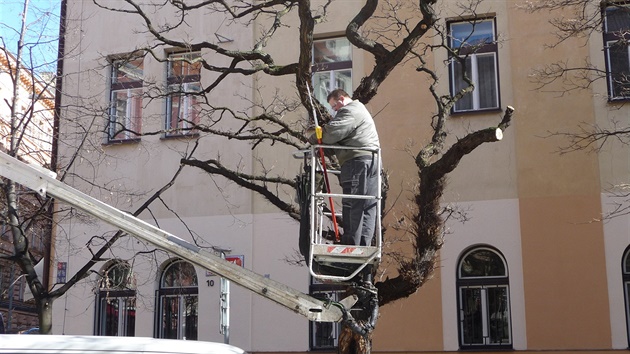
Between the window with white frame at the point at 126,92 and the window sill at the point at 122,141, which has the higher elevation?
the window with white frame at the point at 126,92

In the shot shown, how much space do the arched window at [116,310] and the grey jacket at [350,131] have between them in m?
10.9

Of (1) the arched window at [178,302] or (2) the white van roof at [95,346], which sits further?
(1) the arched window at [178,302]

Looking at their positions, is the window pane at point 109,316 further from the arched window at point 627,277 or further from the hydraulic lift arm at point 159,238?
the hydraulic lift arm at point 159,238

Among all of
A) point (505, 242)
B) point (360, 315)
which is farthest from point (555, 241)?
point (360, 315)

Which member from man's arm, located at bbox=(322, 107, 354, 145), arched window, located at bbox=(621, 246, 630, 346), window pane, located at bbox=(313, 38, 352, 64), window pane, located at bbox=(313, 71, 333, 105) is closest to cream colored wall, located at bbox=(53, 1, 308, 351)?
window pane, located at bbox=(313, 71, 333, 105)

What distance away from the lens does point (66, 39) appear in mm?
18828

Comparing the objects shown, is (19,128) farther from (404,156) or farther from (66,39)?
(404,156)

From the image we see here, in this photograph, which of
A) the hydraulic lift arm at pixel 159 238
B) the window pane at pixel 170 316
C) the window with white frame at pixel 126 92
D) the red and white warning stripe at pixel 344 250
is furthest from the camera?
the window with white frame at pixel 126 92

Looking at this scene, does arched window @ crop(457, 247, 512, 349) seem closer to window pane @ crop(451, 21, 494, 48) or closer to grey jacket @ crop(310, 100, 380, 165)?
window pane @ crop(451, 21, 494, 48)

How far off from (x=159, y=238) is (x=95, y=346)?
146 cm

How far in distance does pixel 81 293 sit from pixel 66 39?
17.4ft

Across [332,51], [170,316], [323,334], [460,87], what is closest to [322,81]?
[332,51]

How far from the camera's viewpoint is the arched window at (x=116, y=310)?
59.0 feet

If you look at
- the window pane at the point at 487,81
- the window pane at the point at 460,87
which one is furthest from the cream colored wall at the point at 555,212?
the window pane at the point at 460,87
